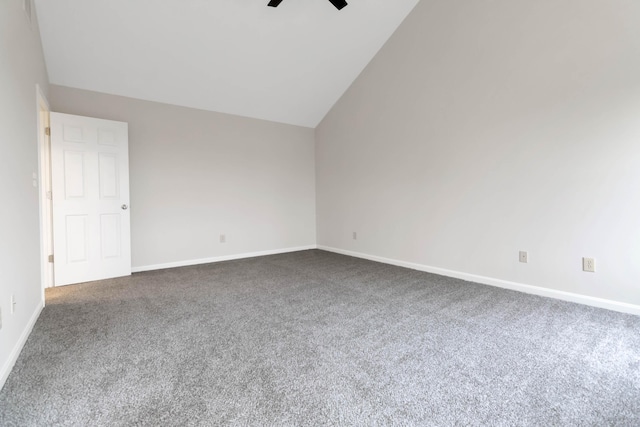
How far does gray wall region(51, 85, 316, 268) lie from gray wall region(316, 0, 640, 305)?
1416mm

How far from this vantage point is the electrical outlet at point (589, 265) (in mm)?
2629

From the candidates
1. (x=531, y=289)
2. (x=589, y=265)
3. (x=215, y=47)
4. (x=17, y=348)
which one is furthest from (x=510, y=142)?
(x=17, y=348)

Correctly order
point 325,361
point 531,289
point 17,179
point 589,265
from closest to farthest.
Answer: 1. point 325,361
2. point 17,179
3. point 589,265
4. point 531,289

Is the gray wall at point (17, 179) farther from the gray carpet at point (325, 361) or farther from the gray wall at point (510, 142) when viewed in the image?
the gray wall at point (510, 142)

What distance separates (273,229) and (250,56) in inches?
105

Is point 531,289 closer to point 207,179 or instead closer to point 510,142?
point 510,142

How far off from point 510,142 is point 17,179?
161 inches

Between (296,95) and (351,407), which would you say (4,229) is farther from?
(296,95)

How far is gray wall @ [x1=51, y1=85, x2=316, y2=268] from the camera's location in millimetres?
3969

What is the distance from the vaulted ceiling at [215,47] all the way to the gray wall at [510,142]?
2.09ft

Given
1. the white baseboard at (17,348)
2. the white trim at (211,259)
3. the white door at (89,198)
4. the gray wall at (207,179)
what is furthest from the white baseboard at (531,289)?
the white baseboard at (17,348)

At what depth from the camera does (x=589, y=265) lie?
8.70 feet

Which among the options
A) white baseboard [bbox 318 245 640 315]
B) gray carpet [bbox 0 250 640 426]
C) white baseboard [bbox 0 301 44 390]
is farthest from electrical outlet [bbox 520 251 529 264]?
white baseboard [bbox 0 301 44 390]

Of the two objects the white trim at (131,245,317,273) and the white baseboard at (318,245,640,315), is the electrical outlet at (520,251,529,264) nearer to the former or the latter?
the white baseboard at (318,245,640,315)
